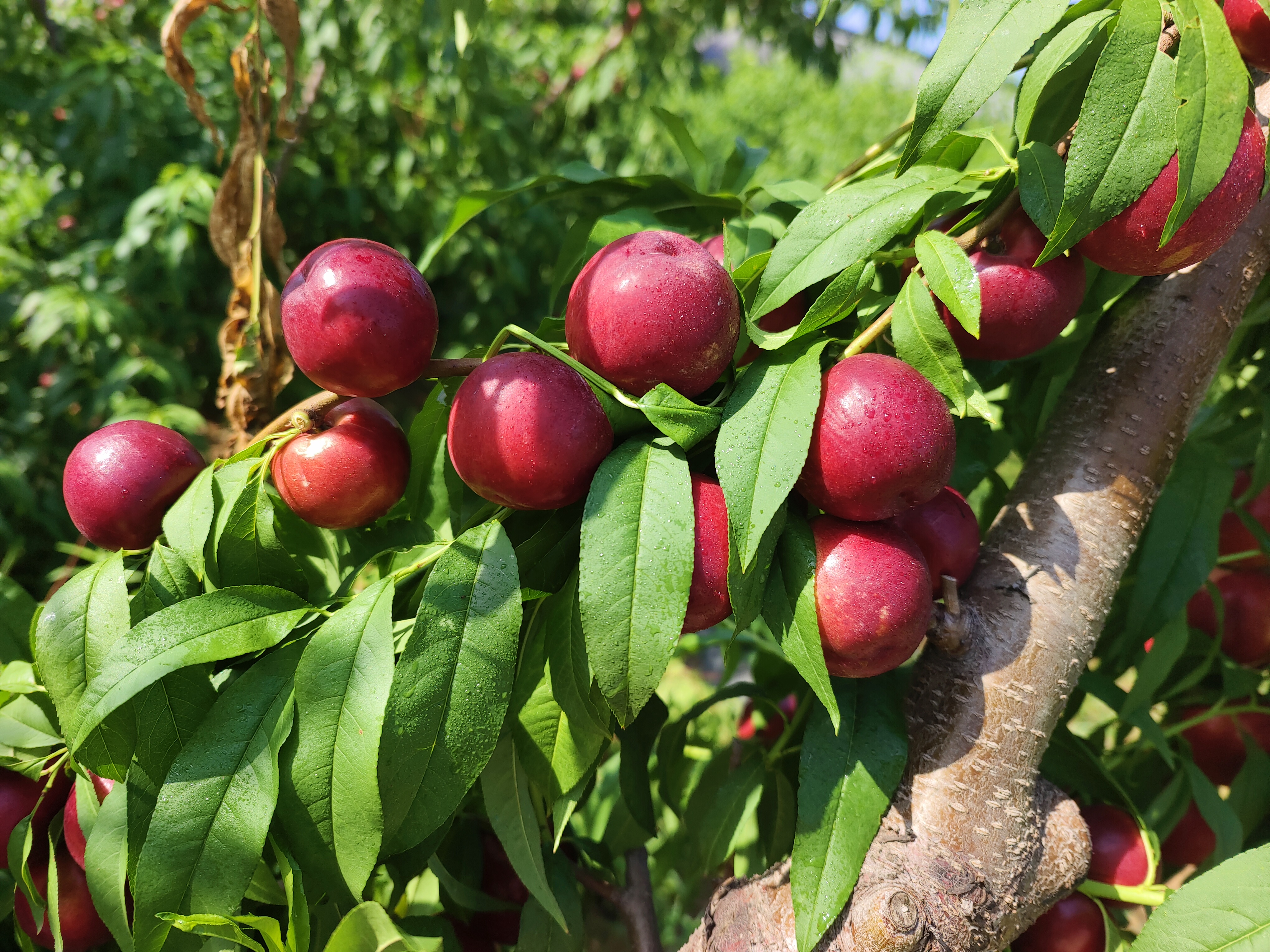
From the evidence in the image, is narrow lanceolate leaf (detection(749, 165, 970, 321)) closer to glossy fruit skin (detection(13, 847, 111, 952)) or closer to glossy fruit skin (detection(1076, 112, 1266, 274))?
glossy fruit skin (detection(1076, 112, 1266, 274))

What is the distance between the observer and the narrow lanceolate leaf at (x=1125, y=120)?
447 millimetres

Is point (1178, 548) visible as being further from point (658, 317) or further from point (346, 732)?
point (346, 732)

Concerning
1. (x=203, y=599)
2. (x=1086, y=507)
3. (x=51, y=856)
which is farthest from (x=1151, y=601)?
(x=51, y=856)

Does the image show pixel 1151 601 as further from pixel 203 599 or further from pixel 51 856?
pixel 51 856

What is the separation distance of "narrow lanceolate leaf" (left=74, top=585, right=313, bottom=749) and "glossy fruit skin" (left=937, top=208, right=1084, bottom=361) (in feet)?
1.48

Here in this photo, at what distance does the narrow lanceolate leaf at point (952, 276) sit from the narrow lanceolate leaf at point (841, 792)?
0.87ft

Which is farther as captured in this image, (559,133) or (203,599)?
(559,133)

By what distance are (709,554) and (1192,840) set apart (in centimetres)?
68

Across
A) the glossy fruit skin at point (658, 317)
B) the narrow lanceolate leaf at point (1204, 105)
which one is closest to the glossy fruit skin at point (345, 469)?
the glossy fruit skin at point (658, 317)

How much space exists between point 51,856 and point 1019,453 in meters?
0.82

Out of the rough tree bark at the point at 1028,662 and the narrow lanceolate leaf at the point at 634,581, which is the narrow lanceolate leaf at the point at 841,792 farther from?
the narrow lanceolate leaf at the point at 634,581

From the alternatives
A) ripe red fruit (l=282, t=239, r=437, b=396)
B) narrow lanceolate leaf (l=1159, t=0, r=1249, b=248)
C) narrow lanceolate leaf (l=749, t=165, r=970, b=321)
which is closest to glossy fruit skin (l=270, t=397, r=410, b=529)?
ripe red fruit (l=282, t=239, r=437, b=396)

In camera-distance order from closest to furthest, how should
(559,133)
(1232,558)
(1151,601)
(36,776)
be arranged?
1. (36,776)
2. (1151,601)
3. (1232,558)
4. (559,133)

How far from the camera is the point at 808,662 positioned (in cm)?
46
